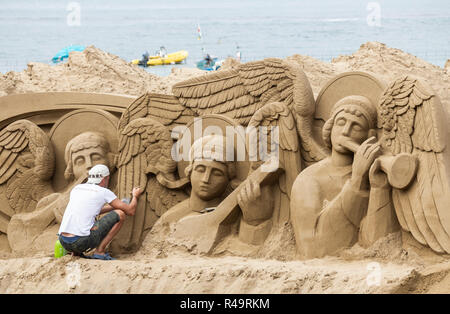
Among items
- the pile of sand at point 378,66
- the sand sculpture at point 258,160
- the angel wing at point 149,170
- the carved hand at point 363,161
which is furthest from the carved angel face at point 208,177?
the pile of sand at point 378,66

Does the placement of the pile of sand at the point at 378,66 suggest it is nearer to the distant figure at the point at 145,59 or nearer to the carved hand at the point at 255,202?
the carved hand at the point at 255,202

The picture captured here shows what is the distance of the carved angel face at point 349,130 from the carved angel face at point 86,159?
7.70 ft

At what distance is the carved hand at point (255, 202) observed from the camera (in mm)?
7318

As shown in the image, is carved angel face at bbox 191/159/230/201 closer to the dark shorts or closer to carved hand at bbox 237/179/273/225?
carved hand at bbox 237/179/273/225

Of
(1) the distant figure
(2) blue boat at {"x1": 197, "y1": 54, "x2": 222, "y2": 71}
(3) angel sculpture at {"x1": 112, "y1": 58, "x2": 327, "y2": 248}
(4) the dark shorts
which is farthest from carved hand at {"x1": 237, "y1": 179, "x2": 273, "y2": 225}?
(1) the distant figure

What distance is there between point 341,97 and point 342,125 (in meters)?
0.40

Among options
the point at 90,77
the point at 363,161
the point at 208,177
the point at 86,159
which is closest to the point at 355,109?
the point at 363,161

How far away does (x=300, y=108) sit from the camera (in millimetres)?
7336

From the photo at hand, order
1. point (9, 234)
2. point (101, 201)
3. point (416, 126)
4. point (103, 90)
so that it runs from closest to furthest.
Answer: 1. point (416, 126)
2. point (101, 201)
3. point (9, 234)
4. point (103, 90)

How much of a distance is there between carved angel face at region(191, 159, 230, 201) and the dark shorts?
759 millimetres

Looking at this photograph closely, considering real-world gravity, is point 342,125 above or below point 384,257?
above

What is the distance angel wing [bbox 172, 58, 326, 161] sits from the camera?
7.36m
